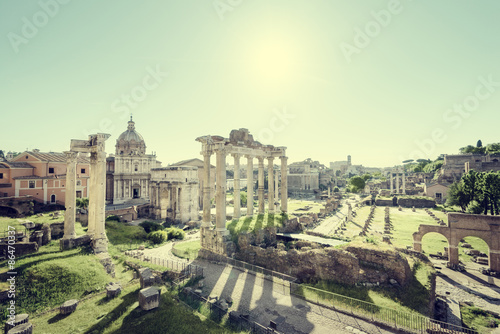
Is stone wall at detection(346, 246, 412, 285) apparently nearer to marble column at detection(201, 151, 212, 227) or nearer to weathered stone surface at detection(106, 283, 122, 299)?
marble column at detection(201, 151, 212, 227)

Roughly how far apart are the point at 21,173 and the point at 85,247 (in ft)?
82.8

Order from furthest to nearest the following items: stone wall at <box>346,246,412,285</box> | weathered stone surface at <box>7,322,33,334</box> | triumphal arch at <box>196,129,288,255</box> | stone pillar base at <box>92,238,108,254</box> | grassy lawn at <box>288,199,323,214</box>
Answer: grassy lawn at <box>288,199,323,214</box> < triumphal arch at <box>196,129,288,255</box> < stone pillar base at <box>92,238,108,254</box> < stone wall at <box>346,246,412,285</box> < weathered stone surface at <box>7,322,33,334</box>

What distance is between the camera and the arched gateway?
2089cm

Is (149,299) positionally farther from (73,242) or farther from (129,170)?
(129,170)

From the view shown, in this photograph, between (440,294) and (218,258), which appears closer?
(440,294)

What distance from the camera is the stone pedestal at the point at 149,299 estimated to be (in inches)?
445

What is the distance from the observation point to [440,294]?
56.4 ft

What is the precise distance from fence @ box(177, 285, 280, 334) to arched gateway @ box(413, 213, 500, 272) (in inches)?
856

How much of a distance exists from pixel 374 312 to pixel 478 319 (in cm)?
791

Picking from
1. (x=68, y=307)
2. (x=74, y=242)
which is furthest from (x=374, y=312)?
(x=74, y=242)

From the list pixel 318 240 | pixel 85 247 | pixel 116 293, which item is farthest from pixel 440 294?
pixel 85 247

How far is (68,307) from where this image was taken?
11.6 meters

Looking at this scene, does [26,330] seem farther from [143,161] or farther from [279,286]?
[143,161]

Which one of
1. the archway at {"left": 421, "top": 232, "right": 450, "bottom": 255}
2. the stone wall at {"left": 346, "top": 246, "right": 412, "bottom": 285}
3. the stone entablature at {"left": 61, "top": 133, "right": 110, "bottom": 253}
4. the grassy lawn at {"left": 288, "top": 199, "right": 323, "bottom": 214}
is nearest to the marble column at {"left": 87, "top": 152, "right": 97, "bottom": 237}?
the stone entablature at {"left": 61, "top": 133, "right": 110, "bottom": 253}
